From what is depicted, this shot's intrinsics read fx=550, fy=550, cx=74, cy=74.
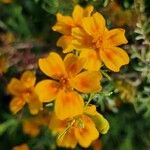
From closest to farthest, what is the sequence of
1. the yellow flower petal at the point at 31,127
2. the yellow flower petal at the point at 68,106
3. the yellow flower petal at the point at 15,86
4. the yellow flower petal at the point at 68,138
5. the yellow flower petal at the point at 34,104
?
the yellow flower petal at the point at 68,106, the yellow flower petal at the point at 68,138, the yellow flower petal at the point at 34,104, the yellow flower petal at the point at 15,86, the yellow flower petal at the point at 31,127

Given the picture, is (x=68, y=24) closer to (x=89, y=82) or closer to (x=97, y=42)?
(x=97, y=42)

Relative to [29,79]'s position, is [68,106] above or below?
above

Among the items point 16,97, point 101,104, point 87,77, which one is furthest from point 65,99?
point 16,97

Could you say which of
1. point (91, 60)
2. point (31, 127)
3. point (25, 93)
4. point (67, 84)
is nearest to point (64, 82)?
point (67, 84)

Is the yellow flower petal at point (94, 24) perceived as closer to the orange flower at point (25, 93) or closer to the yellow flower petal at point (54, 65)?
the yellow flower petal at point (54, 65)

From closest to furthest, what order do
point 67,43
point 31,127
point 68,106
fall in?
point 68,106 → point 67,43 → point 31,127

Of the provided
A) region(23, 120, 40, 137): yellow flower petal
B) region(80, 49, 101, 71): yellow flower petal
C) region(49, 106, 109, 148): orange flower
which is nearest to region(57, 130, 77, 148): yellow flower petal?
region(49, 106, 109, 148): orange flower

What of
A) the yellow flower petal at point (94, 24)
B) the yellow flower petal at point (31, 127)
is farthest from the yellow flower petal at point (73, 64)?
the yellow flower petal at point (31, 127)

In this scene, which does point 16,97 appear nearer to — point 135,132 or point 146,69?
point 146,69
